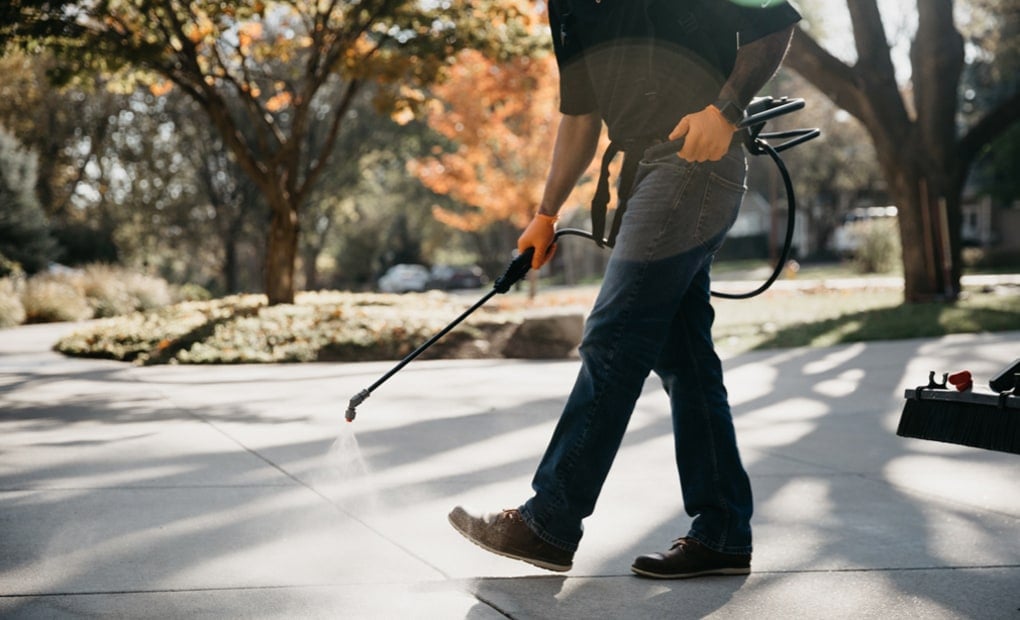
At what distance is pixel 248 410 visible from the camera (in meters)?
6.09

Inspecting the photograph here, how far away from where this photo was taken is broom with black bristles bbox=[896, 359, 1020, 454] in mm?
2412

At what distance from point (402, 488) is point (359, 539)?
753 millimetres

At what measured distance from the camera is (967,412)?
252 centimetres

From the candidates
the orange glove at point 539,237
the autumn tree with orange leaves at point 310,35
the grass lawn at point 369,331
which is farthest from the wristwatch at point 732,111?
the autumn tree with orange leaves at point 310,35

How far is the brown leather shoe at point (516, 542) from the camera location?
111 inches

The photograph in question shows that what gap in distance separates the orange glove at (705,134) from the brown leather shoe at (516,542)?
1069mm

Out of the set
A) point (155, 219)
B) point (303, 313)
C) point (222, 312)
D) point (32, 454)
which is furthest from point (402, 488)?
point (155, 219)

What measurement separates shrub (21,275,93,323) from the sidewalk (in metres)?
10.1

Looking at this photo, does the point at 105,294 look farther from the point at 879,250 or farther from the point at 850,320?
the point at 879,250

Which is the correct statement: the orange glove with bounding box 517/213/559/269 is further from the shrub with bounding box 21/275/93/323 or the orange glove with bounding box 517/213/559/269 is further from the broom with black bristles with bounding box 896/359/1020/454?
the shrub with bounding box 21/275/93/323

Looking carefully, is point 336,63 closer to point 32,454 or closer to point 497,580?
point 32,454

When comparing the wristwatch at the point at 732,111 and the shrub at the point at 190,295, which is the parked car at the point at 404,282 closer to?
the shrub at the point at 190,295

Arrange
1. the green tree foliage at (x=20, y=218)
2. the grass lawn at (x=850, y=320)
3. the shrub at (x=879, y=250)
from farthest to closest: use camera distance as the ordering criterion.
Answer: the shrub at (x=879, y=250) → the green tree foliage at (x=20, y=218) → the grass lawn at (x=850, y=320)

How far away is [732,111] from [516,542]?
127cm
